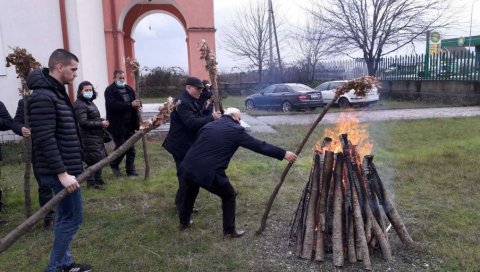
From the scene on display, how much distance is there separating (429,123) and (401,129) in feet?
5.44

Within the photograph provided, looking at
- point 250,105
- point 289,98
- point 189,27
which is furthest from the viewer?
point 250,105

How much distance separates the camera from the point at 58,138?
317 cm

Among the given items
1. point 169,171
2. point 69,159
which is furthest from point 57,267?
point 169,171

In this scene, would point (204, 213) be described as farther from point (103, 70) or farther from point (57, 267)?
point (103, 70)

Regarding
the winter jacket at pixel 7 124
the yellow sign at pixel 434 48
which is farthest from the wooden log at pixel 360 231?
the yellow sign at pixel 434 48

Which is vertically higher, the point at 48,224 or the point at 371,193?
the point at 371,193

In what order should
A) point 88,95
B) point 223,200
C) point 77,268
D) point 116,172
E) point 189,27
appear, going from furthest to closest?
point 189,27, point 116,172, point 88,95, point 223,200, point 77,268

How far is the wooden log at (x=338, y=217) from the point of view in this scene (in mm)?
3662

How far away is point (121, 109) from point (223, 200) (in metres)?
3.02

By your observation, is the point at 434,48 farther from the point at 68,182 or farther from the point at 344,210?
the point at 68,182

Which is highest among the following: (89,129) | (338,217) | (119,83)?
(119,83)

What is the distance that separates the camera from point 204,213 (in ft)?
17.2

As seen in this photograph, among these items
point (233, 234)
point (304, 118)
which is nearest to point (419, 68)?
point (304, 118)

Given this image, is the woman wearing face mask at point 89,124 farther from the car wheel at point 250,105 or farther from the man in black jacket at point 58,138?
the car wheel at point 250,105
